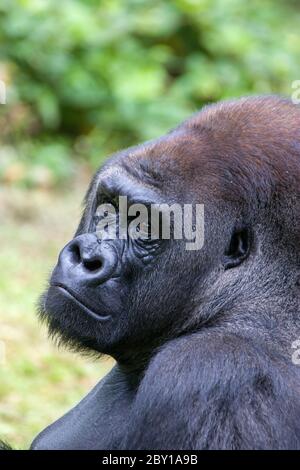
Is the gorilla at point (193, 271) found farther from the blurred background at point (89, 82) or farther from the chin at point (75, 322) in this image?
the blurred background at point (89, 82)

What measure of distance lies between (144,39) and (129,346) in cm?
857

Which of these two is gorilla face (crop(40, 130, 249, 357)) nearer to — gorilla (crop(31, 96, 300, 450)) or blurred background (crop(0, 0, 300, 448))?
gorilla (crop(31, 96, 300, 450))

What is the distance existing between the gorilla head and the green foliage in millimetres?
6676

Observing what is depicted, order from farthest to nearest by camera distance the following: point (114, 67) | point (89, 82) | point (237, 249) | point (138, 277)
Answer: point (114, 67) < point (89, 82) < point (138, 277) < point (237, 249)

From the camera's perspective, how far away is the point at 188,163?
3549 mm

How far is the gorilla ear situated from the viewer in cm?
350

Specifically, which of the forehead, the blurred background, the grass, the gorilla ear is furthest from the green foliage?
the gorilla ear

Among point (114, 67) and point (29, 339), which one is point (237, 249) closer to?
point (29, 339)

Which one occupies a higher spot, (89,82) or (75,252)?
(89,82)

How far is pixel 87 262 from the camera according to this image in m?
3.55

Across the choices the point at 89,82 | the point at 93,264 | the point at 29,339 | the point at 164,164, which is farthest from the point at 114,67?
the point at 93,264

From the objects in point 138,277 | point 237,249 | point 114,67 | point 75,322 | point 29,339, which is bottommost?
point 29,339

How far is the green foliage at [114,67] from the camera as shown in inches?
418

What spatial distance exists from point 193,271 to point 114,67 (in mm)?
7852
